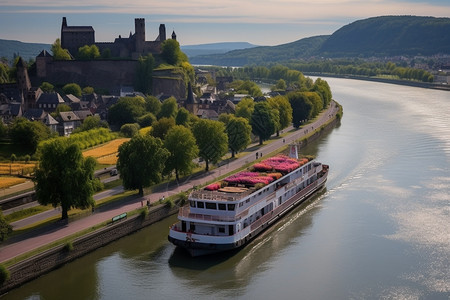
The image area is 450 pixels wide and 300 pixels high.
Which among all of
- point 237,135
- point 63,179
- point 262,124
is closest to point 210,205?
point 63,179

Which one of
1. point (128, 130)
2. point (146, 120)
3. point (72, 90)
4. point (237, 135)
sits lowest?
point (128, 130)

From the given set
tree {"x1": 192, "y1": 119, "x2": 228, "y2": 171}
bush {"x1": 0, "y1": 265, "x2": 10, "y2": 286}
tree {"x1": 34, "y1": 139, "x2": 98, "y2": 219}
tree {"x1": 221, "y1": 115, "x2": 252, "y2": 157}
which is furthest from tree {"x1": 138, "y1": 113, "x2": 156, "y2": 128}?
bush {"x1": 0, "y1": 265, "x2": 10, "y2": 286}

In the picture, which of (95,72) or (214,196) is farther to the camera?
(95,72)

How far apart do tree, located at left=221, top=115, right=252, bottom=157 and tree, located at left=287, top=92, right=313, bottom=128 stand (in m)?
25.4

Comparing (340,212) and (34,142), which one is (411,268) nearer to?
(340,212)

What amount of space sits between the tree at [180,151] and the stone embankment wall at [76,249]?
6666 mm

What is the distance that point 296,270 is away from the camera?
1316 inches

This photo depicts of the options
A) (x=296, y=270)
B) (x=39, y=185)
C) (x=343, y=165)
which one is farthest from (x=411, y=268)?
(x=343, y=165)

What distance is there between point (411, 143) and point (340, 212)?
29.9 m

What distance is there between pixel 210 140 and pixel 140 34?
200 feet

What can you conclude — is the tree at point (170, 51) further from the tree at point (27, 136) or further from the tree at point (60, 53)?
the tree at point (27, 136)

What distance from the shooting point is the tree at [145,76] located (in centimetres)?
10456

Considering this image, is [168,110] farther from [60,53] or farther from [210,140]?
[60,53]

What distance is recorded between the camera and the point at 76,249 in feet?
112
